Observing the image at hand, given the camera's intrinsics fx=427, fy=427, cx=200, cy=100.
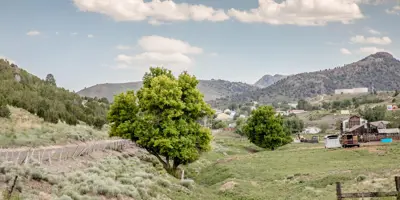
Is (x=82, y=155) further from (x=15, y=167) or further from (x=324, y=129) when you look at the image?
(x=324, y=129)

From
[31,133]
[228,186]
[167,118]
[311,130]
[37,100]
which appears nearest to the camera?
[228,186]

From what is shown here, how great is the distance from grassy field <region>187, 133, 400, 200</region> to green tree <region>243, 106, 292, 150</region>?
2625cm

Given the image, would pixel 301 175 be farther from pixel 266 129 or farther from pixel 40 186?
pixel 266 129

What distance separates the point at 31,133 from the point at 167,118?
15199 millimetres

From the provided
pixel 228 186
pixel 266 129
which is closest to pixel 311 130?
pixel 266 129

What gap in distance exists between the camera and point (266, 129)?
83750 mm

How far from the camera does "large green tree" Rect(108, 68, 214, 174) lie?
36.9m

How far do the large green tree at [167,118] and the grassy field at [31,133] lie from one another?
22.8 feet

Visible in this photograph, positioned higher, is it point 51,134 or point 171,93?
point 171,93

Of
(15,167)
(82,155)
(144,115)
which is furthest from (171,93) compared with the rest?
(15,167)

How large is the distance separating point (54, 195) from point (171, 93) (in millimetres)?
20439

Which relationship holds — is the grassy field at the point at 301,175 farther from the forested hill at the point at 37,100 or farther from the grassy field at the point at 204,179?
the forested hill at the point at 37,100

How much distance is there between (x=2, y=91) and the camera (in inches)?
2185

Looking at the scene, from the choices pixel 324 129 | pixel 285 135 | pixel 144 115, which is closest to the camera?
pixel 144 115
